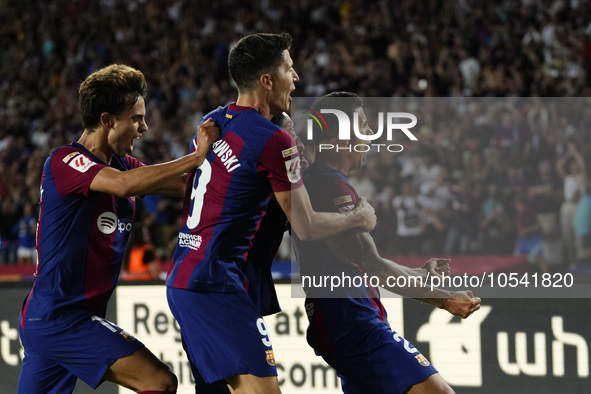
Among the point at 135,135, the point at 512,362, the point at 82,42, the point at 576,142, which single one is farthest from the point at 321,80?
the point at 135,135

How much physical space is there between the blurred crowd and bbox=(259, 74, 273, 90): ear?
122 cm

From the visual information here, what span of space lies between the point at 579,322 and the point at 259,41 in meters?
3.24

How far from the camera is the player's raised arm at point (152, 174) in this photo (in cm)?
319

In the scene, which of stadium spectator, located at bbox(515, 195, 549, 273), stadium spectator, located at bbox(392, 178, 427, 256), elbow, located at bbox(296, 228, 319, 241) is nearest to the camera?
elbow, located at bbox(296, 228, 319, 241)

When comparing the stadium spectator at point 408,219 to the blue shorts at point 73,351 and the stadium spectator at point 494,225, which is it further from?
the blue shorts at point 73,351

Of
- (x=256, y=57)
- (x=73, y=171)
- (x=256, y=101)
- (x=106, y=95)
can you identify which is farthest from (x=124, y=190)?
(x=256, y=57)

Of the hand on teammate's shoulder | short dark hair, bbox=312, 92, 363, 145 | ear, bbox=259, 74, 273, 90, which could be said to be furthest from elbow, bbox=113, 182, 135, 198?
short dark hair, bbox=312, 92, 363, 145

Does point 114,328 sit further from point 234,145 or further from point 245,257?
point 234,145

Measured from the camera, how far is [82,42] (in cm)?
1631

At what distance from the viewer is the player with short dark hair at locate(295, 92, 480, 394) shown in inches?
131

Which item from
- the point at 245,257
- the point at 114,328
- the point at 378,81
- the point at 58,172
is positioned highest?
the point at 378,81

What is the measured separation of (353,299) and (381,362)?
12.9 inches

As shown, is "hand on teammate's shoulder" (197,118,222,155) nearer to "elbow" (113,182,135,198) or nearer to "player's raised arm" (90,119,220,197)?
"player's raised arm" (90,119,220,197)

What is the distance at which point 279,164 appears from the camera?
303 centimetres
